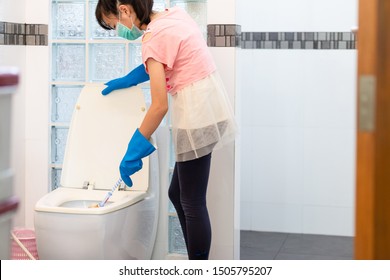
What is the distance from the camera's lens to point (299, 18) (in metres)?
3.56

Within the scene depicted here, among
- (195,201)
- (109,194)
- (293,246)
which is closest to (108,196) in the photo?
(109,194)

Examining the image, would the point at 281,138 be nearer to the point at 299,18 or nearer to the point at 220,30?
the point at 299,18

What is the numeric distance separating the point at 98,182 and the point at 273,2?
1398 mm

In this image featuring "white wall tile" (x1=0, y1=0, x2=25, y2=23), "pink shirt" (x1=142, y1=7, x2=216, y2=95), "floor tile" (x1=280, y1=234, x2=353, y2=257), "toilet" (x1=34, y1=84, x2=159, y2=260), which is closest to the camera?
"pink shirt" (x1=142, y1=7, x2=216, y2=95)

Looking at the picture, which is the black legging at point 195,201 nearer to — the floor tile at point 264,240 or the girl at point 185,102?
the girl at point 185,102

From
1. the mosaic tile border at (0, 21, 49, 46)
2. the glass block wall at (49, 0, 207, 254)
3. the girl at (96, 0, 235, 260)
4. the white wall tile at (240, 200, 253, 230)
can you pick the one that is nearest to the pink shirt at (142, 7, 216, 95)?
the girl at (96, 0, 235, 260)

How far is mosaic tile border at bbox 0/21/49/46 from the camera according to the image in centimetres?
295

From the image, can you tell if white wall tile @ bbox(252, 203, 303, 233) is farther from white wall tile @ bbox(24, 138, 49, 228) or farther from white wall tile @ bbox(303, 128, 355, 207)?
white wall tile @ bbox(24, 138, 49, 228)

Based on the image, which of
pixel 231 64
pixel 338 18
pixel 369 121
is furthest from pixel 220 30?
pixel 369 121

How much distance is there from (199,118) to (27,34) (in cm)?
99

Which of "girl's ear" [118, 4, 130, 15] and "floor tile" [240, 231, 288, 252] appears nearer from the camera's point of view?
"girl's ear" [118, 4, 130, 15]

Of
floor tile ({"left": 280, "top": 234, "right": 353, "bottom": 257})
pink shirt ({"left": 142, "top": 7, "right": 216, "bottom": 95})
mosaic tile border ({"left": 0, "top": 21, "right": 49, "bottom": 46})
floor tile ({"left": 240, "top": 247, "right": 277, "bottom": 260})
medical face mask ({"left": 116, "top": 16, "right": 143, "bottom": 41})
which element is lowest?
floor tile ({"left": 240, "top": 247, "right": 277, "bottom": 260})

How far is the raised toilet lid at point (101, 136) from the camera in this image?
9.15ft

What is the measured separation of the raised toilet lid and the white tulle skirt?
0.34 metres
